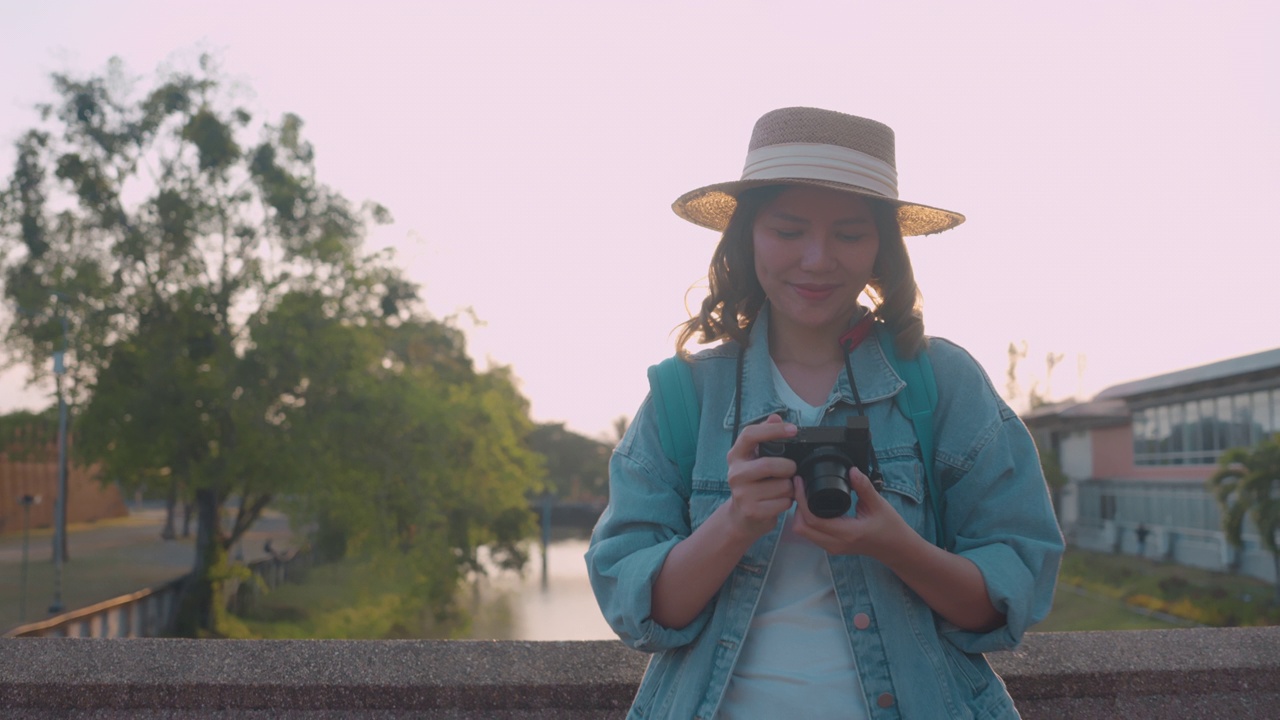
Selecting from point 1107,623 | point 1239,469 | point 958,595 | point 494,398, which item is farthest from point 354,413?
point 958,595

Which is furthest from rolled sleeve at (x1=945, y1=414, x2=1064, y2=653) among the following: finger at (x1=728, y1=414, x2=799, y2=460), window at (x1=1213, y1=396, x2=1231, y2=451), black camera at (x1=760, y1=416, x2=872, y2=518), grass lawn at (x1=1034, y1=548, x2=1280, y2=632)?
window at (x1=1213, y1=396, x2=1231, y2=451)

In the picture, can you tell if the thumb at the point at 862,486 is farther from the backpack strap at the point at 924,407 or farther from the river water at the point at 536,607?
the river water at the point at 536,607

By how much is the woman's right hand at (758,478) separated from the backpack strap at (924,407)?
0.35 meters

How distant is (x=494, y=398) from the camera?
3020cm

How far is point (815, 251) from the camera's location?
1749 mm

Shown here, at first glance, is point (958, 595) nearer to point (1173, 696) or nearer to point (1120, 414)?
point (1173, 696)

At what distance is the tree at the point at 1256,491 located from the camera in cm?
2252

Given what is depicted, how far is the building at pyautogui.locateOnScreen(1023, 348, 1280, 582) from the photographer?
91.9 feet

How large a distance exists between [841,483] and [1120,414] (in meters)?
40.1

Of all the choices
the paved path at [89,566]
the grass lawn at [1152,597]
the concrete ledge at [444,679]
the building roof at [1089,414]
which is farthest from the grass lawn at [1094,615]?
the concrete ledge at [444,679]

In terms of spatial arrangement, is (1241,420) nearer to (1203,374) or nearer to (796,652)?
(1203,374)

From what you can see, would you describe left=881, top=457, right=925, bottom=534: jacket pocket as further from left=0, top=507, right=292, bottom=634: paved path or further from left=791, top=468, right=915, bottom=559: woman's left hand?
left=0, top=507, right=292, bottom=634: paved path

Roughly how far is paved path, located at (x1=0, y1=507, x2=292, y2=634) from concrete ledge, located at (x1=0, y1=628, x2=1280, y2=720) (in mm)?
26597

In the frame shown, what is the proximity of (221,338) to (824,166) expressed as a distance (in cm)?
2689
